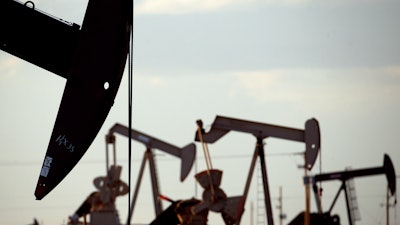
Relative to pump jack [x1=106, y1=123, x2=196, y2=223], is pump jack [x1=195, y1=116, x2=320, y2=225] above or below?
below

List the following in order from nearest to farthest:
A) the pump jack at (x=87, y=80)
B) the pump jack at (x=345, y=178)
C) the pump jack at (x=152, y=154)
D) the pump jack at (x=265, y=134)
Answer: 1. the pump jack at (x=87, y=80)
2. the pump jack at (x=265, y=134)
3. the pump jack at (x=345, y=178)
4. the pump jack at (x=152, y=154)

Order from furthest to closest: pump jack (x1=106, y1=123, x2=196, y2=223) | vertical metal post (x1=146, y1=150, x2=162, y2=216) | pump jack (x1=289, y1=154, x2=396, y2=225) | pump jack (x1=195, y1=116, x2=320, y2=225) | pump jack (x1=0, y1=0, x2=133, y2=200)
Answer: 1. vertical metal post (x1=146, y1=150, x2=162, y2=216)
2. pump jack (x1=106, y1=123, x2=196, y2=223)
3. pump jack (x1=289, y1=154, x2=396, y2=225)
4. pump jack (x1=195, y1=116, x2=320, y2=225)
5. pump jack (x1=0, y1=0, x2=133, y2=200)

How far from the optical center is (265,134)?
132 feet

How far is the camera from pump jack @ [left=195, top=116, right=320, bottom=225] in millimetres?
38938

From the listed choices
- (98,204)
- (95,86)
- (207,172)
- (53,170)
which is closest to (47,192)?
(53,170)

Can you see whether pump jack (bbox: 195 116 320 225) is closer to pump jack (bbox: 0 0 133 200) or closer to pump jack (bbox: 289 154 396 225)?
pump jack (bbox: 289 154 396 225)

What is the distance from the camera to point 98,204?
6025 centimetres

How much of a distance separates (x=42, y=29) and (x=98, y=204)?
158 feet

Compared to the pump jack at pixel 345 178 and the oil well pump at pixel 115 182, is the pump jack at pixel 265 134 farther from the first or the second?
the oil well pump at pixel 115 182

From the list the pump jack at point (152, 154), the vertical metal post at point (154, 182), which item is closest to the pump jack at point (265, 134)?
the pump jack at point (152, 154)

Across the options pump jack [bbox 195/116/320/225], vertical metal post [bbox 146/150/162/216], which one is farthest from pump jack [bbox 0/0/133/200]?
vertical metal post [bbox 146/150/162/216]

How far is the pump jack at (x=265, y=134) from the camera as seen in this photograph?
128 feet

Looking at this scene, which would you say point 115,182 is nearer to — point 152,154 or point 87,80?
point 152,154

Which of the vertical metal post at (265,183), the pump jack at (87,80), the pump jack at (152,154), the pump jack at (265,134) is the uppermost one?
the pump jack at (152,154)
